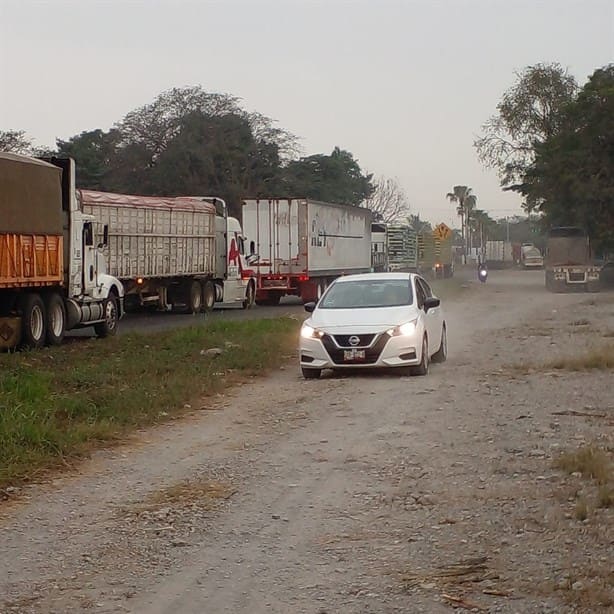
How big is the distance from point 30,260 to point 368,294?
696cm

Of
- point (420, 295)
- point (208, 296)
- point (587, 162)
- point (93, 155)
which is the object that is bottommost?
point (208, 296)

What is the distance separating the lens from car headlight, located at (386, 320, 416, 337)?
15242 mm

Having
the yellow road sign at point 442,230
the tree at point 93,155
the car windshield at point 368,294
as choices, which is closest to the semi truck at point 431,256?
the yellow road sign at point 442,230

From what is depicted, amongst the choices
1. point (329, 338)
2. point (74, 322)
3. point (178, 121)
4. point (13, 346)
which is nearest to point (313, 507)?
point (329, 338)

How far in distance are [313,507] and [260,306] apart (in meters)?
31.7

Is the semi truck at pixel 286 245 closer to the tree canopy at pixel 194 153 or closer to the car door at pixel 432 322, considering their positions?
the car door at pixel 432 322

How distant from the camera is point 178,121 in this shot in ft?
228

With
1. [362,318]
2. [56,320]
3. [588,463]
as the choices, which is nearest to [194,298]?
[56,320]

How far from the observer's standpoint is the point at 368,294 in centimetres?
1678

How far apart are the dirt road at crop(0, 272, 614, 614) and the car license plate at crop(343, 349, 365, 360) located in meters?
1.79

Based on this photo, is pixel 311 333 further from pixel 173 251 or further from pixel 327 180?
pixel 327 180

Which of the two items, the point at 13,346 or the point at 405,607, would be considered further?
the point at 13,346

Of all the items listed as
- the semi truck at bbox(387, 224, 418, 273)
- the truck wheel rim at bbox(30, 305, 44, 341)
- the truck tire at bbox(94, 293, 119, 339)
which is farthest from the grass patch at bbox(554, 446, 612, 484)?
the semi truck at bbox(387, 224, 418, 273)

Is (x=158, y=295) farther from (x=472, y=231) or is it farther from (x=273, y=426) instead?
(x=472, y=231)
